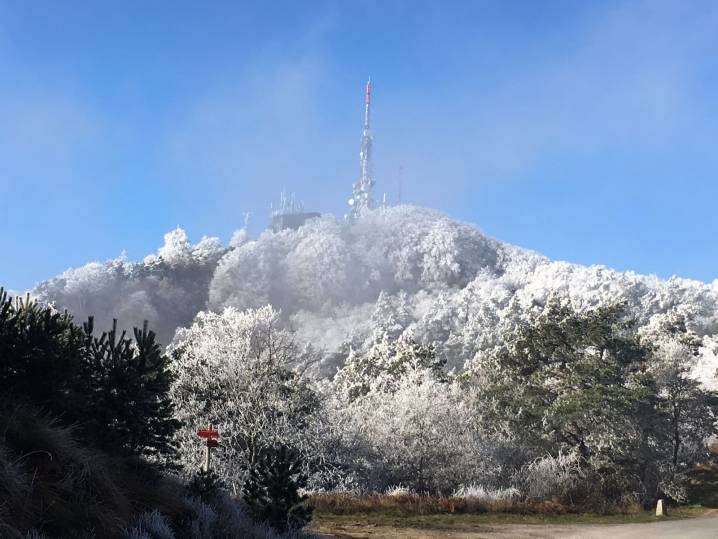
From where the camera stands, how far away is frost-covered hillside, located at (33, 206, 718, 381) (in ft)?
367

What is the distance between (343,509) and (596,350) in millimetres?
20526

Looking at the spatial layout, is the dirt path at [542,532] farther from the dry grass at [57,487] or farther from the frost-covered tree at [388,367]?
the frost-covered tree at [388,367]

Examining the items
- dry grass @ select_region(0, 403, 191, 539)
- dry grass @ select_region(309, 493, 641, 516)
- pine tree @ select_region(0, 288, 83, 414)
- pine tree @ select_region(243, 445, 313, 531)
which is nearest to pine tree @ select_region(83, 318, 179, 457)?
pine tree @ select_region(0, 288, 83, 414)

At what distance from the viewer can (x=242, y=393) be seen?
25.7 metres

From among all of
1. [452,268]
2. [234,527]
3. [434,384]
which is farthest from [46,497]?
[452,268]

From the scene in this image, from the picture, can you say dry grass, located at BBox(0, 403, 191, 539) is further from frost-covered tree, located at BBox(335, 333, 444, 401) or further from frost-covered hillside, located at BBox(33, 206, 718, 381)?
frost-covered hillside, located at BBox(33, 206, 718, 381)

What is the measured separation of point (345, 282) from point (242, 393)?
135 m

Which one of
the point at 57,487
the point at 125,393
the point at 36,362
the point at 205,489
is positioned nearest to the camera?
the point at 57,487

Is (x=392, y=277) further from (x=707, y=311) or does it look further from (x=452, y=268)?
(x=707, y=311)

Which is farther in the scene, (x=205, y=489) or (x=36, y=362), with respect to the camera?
(x=205, y=489)

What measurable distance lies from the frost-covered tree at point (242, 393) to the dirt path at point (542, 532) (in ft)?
22.4

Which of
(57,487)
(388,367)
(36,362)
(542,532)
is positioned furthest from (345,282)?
(57,487)

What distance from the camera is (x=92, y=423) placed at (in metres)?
11.7

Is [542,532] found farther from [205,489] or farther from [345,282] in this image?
[345,282]
